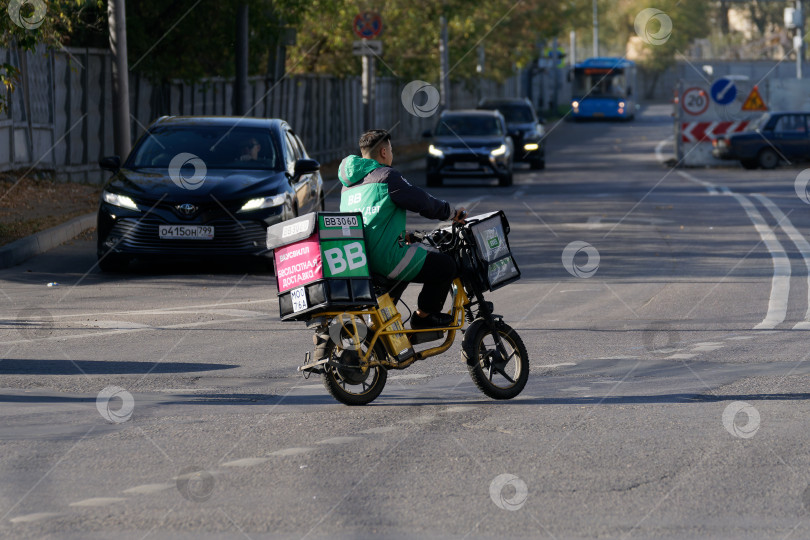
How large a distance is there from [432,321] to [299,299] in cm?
83

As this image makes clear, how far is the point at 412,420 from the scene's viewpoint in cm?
707

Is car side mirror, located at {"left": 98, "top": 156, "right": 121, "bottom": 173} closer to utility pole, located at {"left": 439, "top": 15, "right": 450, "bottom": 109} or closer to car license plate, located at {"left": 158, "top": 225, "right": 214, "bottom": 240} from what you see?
car license plate, located at {"left": 158, "top": 225, "right": 214, "bottom": 240}

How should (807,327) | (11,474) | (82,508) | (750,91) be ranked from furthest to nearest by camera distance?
(750,91)
(807,327)
(11,474)
(82,508)

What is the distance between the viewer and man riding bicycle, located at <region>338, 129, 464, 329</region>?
24.4ft

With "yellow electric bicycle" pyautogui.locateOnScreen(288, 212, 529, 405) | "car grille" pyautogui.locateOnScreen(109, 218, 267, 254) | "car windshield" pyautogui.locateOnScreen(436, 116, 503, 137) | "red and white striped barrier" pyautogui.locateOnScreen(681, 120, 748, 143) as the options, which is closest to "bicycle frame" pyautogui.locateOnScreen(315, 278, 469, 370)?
"yellow electric bicycle" pyautogui.locateOnScreen(288, 212, 529, 405)

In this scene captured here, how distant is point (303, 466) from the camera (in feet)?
19.9

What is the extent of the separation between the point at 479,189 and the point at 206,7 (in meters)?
6.68

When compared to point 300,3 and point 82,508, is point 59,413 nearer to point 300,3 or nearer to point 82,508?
point 82,508

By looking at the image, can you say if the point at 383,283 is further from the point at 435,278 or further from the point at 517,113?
the point at 517,113

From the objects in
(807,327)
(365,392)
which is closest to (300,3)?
(807,327)

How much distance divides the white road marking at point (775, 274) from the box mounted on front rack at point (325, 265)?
13.6ft

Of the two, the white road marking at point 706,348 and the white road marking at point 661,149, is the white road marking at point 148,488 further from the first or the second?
the white road marking at point 661,149

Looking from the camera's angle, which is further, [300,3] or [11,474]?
[300,3]

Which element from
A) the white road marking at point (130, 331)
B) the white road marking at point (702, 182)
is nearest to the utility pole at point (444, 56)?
the white road marking at point (702, 182)
